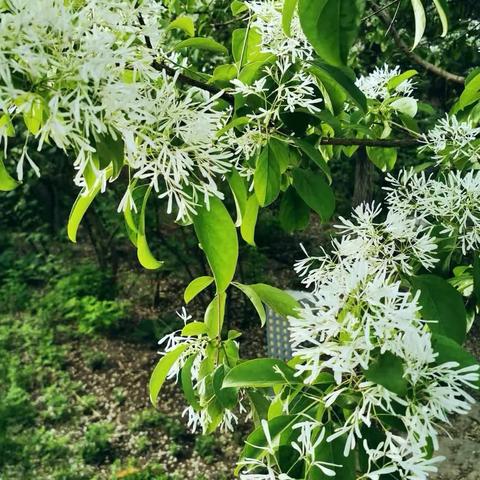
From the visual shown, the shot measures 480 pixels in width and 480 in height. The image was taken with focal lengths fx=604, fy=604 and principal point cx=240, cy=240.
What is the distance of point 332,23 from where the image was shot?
1.35 feet

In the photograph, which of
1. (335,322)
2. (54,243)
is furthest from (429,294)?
(54,243)

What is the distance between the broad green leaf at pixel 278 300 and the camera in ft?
2.37

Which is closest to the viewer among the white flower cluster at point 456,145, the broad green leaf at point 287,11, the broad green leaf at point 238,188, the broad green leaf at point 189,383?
the broad green leaf at point 287,11

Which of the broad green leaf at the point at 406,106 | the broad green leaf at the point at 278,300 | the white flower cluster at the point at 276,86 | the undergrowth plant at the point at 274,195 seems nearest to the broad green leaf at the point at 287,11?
the undergrowth plant at the point at 274,195

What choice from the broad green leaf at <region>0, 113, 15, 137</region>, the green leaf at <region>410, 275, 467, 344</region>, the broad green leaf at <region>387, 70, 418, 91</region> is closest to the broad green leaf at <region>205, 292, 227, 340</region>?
the green leaf at <region>410, 275, 467, 344</region>

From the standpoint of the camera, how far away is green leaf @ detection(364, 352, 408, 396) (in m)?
0.41

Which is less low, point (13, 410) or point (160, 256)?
point (160, 256)

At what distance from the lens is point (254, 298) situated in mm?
728

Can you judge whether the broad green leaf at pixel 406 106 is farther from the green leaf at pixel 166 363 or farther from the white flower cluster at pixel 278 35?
the green leaf at pixel 166 363

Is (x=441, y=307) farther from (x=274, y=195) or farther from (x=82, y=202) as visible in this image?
(x=82, y=202)

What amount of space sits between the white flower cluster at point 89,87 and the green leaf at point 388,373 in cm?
20

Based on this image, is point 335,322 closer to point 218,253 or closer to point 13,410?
point 218,253

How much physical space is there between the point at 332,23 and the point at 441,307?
0.30 metres

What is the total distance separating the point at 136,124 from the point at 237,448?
205cm
